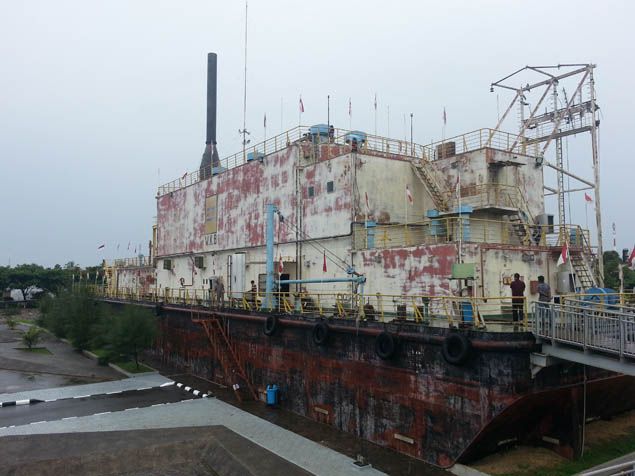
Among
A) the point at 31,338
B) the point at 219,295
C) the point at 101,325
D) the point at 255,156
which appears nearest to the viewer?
the point at 219,295

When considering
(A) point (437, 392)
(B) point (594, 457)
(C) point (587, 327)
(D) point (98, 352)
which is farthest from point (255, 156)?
(B) point (594, 457)

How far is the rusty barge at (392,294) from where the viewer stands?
1309cm

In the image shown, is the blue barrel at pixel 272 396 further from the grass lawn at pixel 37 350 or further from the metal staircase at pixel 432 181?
the grass lawn at pixel 37 350

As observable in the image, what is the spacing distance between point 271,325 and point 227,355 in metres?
4.73

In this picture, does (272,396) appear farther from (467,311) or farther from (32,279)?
(32,279)

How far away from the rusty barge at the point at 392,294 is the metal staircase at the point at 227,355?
9 centimetres

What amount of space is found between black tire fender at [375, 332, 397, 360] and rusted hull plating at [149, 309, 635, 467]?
0.70ft

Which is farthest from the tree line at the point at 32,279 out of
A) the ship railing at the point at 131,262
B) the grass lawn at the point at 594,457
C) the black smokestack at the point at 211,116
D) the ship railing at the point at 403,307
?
the grass lawn at the point at 594,457

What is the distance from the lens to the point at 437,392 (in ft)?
44.7

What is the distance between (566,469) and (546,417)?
1.25 metres

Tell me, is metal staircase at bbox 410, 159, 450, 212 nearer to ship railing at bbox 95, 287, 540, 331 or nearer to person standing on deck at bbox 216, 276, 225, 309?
ship railing at bbox 95, 287, 540, 331

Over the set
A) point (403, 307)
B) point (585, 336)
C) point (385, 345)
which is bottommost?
point (385, 345)

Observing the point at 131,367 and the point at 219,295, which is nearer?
the point at 219,295

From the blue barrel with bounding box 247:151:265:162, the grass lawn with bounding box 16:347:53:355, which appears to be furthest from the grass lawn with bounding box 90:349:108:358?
the blue barrel with bounding box 247:151:265:162
